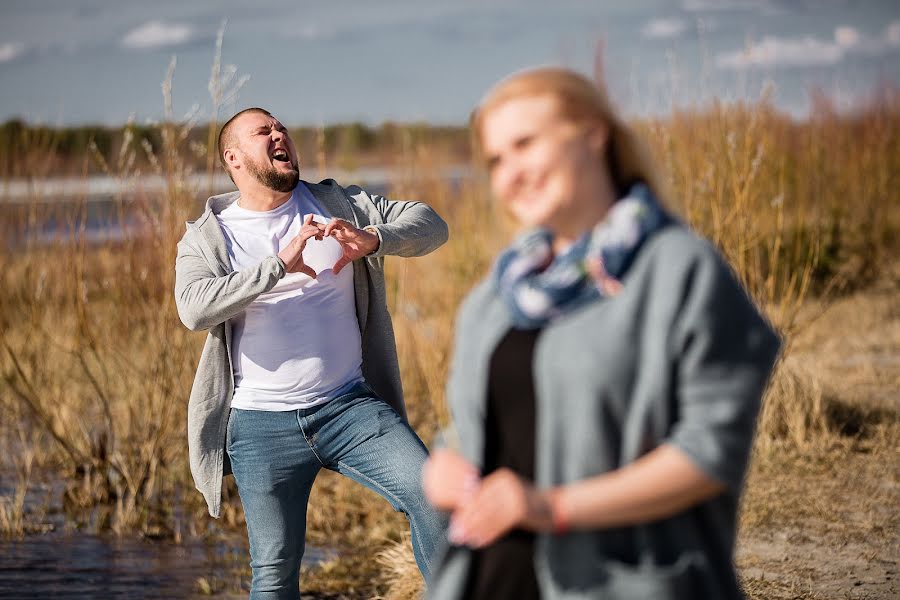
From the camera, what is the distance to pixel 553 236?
5.77ft

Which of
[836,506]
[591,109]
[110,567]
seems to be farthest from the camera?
[836,506]

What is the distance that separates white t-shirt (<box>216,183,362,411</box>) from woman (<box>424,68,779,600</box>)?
1.47 meters

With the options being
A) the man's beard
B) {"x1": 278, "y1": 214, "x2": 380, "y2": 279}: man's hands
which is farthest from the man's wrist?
the man's beard

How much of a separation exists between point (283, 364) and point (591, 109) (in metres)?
1.70

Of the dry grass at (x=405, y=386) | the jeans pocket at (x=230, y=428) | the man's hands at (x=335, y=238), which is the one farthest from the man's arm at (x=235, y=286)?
the dry grass at (x=405, y=386)

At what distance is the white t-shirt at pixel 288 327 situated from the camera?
10.4ft

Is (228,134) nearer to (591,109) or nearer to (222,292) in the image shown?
(222,292)

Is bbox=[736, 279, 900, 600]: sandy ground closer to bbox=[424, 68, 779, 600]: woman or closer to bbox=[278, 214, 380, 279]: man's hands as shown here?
bbox=[278, 214, 380, 279]: man's hands

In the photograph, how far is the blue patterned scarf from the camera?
1.58 metres

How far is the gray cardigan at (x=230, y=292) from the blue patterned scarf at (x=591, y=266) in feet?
4.52

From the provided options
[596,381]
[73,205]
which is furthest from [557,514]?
[73,205]

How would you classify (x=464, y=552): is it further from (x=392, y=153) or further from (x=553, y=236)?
(x=392, y=153)

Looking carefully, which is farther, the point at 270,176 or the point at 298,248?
the point at 270,176

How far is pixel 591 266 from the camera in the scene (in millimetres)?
1597
